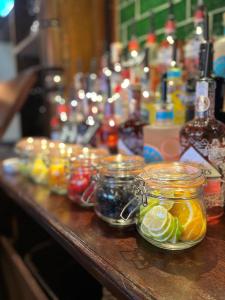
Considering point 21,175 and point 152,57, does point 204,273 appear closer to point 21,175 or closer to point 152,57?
point 21,175

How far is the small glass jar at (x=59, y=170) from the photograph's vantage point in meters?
0.69

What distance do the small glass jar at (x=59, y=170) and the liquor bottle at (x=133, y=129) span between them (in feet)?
0.44

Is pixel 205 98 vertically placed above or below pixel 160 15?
below

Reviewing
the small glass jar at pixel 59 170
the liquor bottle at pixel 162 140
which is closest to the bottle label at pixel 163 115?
the liquor bottle at pixel 162 140

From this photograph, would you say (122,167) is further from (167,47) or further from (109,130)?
(167,47)

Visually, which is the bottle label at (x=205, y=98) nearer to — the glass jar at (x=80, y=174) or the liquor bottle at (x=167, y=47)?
the glass jar at (x=80, y=174)

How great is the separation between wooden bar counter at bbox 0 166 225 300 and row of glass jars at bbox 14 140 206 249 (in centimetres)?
2

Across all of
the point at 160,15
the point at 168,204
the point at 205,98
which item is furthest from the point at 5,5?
the point at 168,204

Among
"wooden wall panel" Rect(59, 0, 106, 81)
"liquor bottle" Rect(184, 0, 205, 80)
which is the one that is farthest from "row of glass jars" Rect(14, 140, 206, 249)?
"wooden wall panel" Rect(59, 0, 106, 81)

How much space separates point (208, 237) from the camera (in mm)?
447

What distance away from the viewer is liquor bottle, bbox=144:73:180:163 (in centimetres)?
63

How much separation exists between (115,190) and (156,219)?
0.11m

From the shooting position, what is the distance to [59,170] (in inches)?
27.8

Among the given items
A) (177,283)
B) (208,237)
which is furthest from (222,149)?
(177,283)
